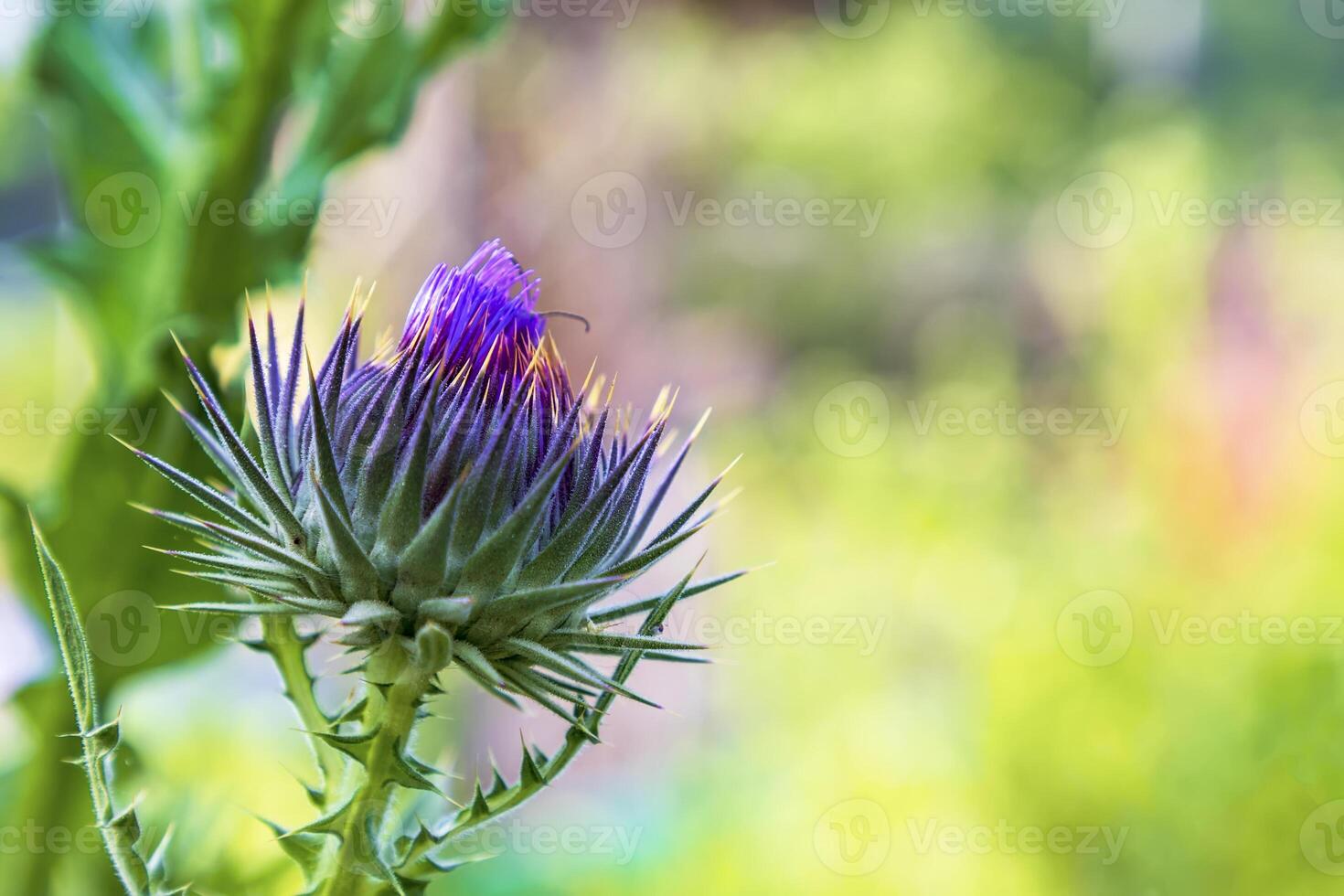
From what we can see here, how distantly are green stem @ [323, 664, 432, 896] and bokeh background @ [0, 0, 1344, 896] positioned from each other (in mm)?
496

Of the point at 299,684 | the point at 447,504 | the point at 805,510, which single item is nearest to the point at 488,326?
the point at 447,504

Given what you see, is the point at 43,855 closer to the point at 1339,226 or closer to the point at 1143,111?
the point at 1339,226

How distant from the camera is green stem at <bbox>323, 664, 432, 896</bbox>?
122 cm

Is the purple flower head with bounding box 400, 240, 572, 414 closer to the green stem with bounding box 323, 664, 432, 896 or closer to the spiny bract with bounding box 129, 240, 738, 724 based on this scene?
the spiny bract with bounding box 129, 240, 738, 724

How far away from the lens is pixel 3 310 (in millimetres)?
14719

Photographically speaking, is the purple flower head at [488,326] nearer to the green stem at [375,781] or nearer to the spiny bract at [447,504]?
the spiny bract at [447,504]

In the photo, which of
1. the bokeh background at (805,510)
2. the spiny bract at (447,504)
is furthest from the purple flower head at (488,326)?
the bokeh background at (805,510)

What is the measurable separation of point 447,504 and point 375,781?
1.16ft

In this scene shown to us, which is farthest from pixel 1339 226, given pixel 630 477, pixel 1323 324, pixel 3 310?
pixel 3 310

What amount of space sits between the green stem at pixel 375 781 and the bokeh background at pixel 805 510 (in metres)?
0.50

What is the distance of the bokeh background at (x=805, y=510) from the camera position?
208cm

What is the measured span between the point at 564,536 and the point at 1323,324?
544 cm

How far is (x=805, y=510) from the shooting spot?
960cm

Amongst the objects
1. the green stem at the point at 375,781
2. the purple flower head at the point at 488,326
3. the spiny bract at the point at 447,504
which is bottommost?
the green stem at the point at 375,781
